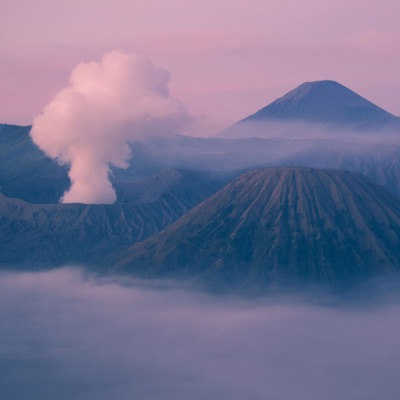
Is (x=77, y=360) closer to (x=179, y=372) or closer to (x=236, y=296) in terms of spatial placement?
(x=179, y=372)

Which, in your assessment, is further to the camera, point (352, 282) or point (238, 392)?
point (352, 282)

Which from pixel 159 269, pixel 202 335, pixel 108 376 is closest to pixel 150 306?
pixel 159 269

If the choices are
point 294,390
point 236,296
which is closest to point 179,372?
point 294,390

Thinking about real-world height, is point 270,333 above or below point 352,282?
below

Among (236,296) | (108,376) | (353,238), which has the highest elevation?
(353,238)

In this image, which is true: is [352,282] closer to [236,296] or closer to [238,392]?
[236,296]

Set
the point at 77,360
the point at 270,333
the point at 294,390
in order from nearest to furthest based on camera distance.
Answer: the point at 294,390 < the point at 77,360 < the point at 270,333

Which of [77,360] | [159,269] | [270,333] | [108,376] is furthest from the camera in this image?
[159,269]
